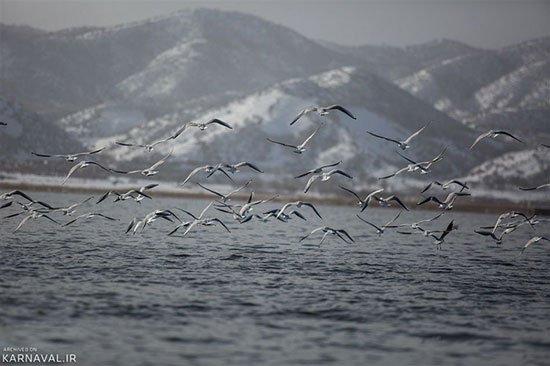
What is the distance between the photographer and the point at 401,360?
838 inches

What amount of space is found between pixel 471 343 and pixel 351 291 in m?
8.27

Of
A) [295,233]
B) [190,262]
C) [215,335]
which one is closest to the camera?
[215,335]

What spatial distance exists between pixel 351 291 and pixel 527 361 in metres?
10.3

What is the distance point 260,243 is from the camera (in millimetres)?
51750

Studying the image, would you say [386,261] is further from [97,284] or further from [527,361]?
[527,361]

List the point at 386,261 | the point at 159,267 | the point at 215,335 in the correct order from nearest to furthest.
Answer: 1. the point at 215,335
2. the point at 159,267
3. the point at 386,261

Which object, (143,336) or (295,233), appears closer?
(143,336)

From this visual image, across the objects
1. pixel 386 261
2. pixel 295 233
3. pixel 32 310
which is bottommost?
pixel 295 233

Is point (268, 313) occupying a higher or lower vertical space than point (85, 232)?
higher

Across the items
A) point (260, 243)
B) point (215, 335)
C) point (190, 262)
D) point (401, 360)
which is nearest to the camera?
point (401, 360)

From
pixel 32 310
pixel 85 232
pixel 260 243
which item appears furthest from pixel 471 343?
pixel 85 232

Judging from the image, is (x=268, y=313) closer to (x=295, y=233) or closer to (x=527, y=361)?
(x=527, y=361)

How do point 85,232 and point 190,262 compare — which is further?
point 85,232

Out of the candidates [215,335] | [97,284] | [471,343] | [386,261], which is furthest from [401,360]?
[386,261]
